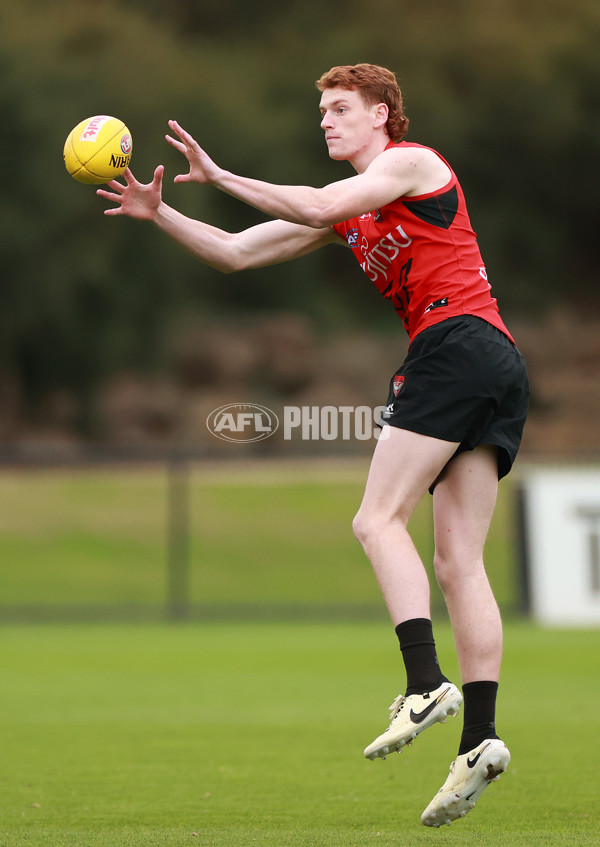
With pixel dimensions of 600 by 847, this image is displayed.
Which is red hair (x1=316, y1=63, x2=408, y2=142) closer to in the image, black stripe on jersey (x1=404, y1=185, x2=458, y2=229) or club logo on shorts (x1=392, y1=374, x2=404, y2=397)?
black stripe on jersey (x1=404, y1=185, x2=458, y2=229)

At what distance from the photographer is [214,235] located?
16.5ft

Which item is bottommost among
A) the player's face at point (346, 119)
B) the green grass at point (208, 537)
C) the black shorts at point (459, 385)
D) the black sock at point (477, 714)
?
the green grass at point (208, 537)

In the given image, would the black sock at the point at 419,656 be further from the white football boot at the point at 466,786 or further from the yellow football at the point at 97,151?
the yellow football at the point at 97,151

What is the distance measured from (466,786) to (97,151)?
2527mm

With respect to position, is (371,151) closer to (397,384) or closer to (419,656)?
(397,384)

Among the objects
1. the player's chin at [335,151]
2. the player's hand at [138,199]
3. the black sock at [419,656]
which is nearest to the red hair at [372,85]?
the player's chin at [335,151]

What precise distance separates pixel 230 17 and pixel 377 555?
139ft

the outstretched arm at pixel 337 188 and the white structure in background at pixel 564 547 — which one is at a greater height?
the outstretched arm at pixel 337 188

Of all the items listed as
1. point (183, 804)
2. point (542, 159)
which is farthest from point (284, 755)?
point (542, 159)

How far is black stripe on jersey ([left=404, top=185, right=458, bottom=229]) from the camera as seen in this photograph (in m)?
4.54

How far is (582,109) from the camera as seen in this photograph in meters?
40.4

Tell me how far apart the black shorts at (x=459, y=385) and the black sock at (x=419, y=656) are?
63 cm

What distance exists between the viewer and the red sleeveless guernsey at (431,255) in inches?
179

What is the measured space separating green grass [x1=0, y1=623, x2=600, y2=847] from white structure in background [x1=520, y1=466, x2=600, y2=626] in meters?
1.37
